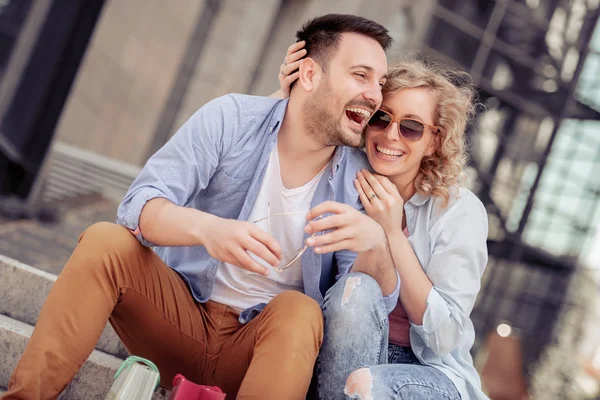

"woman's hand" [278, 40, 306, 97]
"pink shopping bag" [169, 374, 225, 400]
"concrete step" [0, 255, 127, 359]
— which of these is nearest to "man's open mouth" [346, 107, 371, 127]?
"woman's hand" [278, 40, 306, 97]

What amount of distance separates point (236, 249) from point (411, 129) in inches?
43.1

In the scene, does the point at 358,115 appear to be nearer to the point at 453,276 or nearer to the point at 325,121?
the point at 325,121

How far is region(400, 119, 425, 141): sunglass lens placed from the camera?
9.14 ft

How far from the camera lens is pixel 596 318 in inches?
765

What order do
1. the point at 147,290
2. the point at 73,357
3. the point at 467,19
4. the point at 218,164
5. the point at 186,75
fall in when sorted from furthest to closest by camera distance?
the point at 467,19
the point at 186,75
the point at 218,164
the point at 147,290
the point at 73,357

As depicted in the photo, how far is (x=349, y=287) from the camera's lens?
7.88 ft

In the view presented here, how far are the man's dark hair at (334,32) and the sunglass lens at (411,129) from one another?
0.36 metres

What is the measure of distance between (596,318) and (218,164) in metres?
→ 19.3

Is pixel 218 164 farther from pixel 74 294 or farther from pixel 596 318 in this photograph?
pixel 596 318

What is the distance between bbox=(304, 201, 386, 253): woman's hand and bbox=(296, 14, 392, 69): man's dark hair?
2.80ft

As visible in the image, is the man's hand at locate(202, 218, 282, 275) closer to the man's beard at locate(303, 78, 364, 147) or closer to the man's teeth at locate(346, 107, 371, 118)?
the man's beard at locate(303, 78, 364, 147)

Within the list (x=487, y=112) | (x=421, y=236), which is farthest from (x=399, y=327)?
(x=487, y=112)

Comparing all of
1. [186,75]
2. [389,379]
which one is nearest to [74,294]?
[389,379]

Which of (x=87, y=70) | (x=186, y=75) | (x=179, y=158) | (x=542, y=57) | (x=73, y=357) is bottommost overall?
(x=73, y=357)
